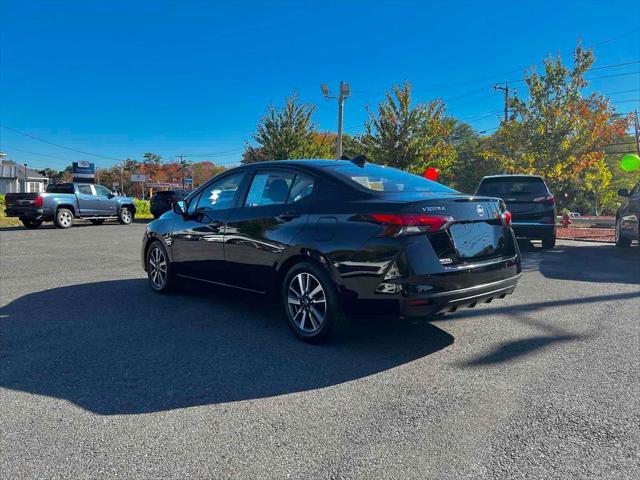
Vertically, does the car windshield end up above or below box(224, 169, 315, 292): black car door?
above

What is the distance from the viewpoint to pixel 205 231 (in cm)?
533

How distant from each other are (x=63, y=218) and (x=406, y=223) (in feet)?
61.2

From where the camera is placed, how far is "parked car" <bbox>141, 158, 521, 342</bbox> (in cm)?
365

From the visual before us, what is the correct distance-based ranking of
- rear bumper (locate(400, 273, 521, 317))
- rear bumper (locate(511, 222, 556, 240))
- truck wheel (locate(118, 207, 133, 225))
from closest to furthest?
1. rear bumper (locate(400, 273, 521, 317))
2. rear bumper (locate(511, 222, 556, 240))
3. truck wheel (locate(118, 207, 133, 225))

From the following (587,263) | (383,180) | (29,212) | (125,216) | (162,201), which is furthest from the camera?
(162,201)

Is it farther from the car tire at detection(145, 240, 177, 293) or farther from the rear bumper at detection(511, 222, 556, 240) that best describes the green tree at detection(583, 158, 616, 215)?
the car tire at detection(145, 240, 177, 293)

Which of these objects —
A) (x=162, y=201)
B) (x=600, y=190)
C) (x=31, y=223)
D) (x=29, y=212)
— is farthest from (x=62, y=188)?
(x=600, y=190)

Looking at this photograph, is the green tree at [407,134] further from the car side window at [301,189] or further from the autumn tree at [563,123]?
the car side window at [301,189]

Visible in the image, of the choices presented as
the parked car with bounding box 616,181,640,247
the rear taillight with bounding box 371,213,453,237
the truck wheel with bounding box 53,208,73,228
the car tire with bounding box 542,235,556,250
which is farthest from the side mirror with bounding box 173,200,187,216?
the truck wheel with bounding box 53,208,73,228

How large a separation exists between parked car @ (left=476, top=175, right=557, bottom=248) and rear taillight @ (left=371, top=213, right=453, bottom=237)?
709 centimetres

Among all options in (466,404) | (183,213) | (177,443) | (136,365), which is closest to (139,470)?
(177,443)

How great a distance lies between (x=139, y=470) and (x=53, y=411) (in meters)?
0.98

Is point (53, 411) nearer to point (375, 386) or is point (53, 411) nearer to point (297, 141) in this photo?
point (375, 386)

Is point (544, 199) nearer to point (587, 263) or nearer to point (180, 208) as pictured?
point (587, 263)
